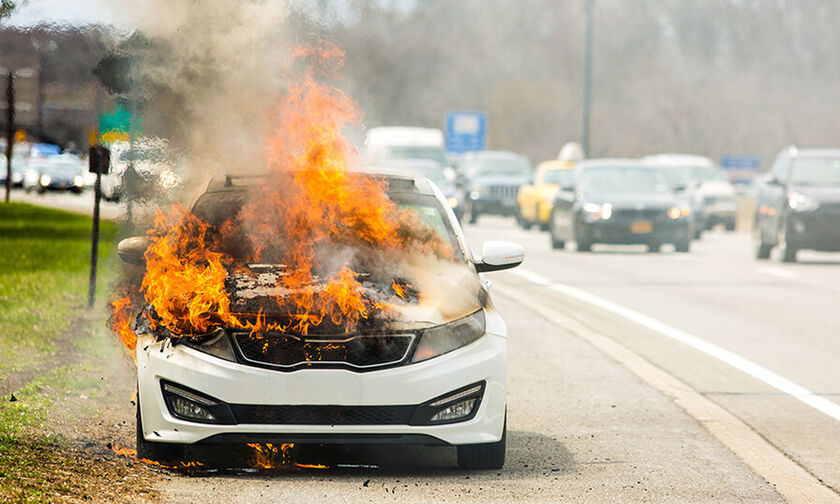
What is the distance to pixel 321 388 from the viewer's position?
6234 mm

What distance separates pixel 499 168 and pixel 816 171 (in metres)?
19.7

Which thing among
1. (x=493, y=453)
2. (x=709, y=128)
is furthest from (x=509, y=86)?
(x=493, y=453)

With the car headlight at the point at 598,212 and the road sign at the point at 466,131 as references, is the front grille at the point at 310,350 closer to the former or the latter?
the car headlight at the point at 598,212

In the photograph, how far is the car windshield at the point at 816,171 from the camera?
78.7 feet

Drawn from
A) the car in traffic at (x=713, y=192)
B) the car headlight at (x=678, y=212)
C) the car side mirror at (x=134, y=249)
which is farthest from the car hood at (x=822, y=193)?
the car side mirror at (x=134, y=249)

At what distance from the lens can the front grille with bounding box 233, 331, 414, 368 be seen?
246 inches

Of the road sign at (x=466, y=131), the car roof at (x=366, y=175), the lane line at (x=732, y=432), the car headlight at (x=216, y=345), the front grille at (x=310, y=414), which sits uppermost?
the road sign at (x=466, y=131)

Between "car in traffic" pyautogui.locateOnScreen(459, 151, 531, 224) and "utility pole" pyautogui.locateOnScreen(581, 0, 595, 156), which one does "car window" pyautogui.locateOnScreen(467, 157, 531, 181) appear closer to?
"car in traffic" pyautogui.locateOnScreen(459, 151, 531, 224)

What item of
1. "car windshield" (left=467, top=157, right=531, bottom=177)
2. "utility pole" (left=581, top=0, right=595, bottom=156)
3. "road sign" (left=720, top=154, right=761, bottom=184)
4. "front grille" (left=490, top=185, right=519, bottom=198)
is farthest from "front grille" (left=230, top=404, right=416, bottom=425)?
"road sign" (left=720, top=154, right=761, bottom=184)

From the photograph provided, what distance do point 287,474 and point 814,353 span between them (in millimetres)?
6701

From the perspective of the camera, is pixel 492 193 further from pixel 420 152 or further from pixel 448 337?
pixel 448 337

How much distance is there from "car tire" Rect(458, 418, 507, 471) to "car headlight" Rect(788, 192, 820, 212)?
17.4 meters

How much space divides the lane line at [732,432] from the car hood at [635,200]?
13395 mm

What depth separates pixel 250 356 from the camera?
6.26m
